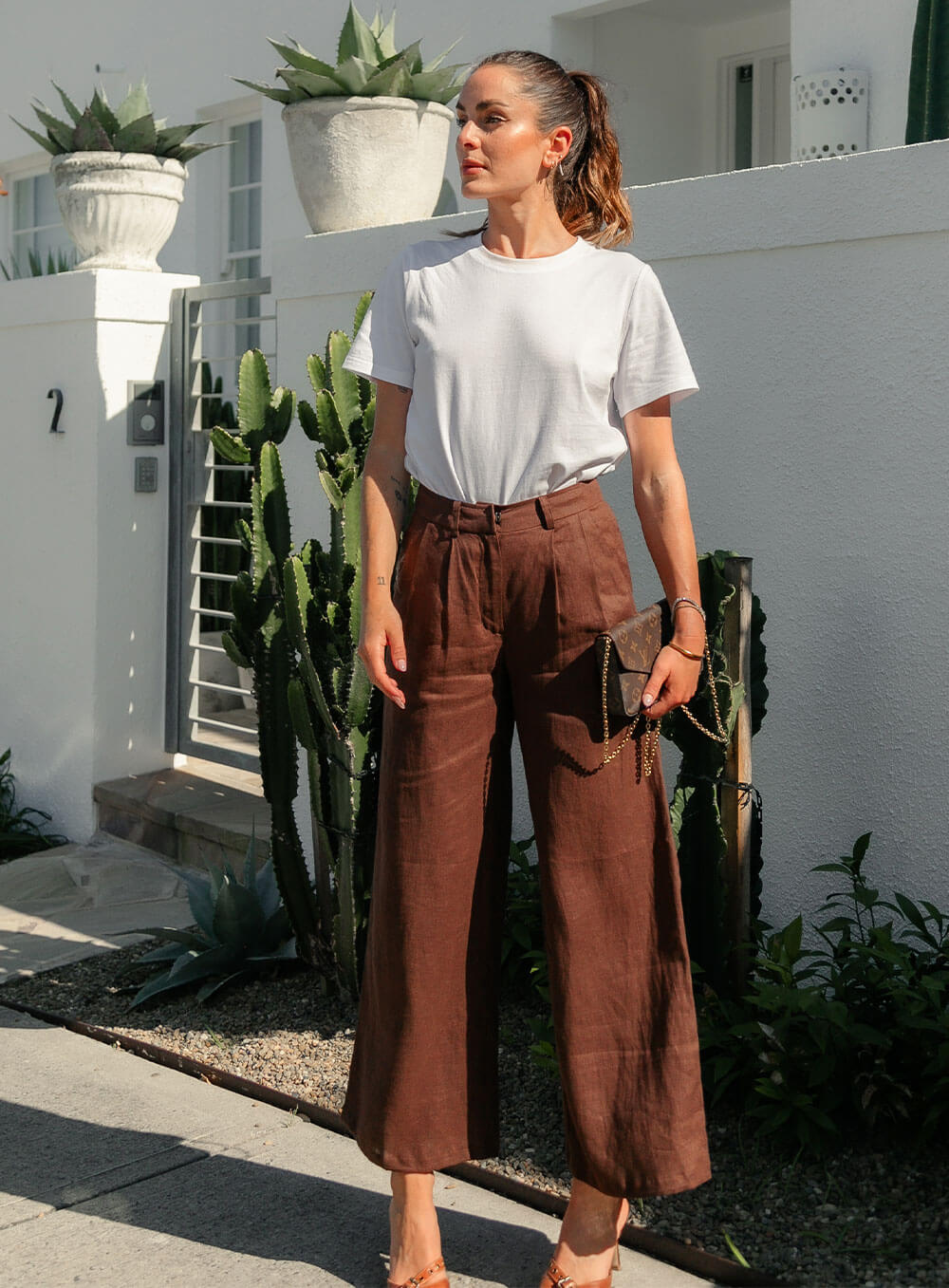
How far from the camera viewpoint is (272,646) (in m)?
4.15

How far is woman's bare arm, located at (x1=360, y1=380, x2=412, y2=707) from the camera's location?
2.68 m

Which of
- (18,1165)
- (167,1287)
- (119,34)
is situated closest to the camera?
(167,1287)

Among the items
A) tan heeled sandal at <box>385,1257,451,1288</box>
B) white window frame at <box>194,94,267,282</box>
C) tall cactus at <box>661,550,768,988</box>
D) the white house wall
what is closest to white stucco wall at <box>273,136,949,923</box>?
tall cactus at <box>661,550,768,988</box>

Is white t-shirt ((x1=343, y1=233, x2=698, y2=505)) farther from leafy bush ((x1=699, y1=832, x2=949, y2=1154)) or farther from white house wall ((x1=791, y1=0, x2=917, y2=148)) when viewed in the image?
white house wall ((x1=791, y1=0, x2=917, y2=148))

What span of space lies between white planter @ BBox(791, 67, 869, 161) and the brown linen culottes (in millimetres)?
3584

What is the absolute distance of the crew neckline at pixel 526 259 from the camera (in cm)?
262

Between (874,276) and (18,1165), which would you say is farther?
(874,276)

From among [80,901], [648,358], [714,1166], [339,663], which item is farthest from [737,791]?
[80,901]

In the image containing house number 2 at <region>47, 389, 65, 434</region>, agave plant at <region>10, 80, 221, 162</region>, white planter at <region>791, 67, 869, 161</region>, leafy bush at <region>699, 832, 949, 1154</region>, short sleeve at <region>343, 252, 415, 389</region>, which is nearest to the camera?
short sleeve at <region>343, 252, 415, 389</region>

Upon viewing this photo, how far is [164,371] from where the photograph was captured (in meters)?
5.75

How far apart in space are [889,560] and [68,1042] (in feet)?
8.00

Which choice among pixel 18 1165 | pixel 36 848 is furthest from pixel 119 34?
pixel 18 1165

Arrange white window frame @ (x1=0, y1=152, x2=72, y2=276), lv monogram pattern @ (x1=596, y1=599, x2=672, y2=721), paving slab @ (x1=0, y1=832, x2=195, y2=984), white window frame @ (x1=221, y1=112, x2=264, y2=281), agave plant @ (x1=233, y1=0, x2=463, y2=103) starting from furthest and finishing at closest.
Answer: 1. white window frame @ (x1=0, y1=152, x2=72, y2=276)
2. white window frame @ (x1=221, y1=112, x2=264, y2=281)
3. paving slab @ (x1=0, y1=832, x2=195, y2=984)
4. agave plant @ (x1=233, y1=0, x2=463, y2=103)
5. lv monogram pattern @ (x1=596, y1=599, x2=672, y2=721)

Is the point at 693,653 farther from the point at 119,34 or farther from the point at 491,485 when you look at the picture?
the point at 119,34
